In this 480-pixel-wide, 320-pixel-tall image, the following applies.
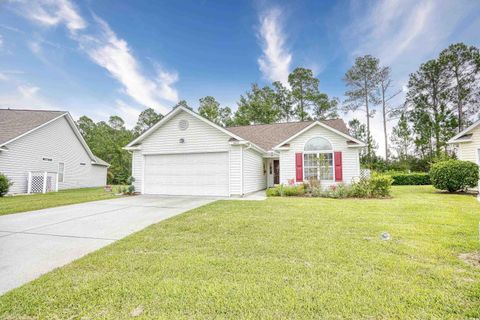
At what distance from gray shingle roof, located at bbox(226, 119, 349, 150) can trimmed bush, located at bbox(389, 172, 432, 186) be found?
21.4ft

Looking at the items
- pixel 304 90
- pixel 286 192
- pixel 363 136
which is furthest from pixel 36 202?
pixel 363 136

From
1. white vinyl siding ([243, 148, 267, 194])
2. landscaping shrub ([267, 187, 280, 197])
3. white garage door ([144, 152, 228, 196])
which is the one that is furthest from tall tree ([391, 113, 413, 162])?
white garage door ([144, 152, 228, 196])

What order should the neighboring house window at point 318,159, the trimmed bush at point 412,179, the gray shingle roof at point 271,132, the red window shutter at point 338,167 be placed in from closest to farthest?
the red window shutter at point 338,167
the neighboring house window at point 318,159
the gray shingle roof at point 271,132
the trimmed bush at point 412,179

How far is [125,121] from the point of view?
40.1 m

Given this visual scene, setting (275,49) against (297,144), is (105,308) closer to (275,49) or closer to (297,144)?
(297,144)

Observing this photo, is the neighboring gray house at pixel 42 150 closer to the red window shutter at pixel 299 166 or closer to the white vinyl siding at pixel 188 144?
the white vinyl siding at pixel 188 144

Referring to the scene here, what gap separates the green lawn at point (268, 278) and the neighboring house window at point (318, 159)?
7.69 meters

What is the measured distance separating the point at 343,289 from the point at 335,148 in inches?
432

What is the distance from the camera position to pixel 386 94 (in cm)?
2394

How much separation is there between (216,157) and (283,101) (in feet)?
68.9

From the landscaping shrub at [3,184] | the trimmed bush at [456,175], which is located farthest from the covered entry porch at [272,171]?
the landscaping shrub at [3,184]

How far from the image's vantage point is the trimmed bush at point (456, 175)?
34.9 ft

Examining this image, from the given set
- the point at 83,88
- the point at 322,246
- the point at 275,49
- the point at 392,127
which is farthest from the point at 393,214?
the point at 392,127

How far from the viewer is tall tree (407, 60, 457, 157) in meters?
23.5
